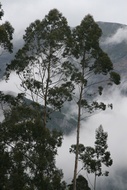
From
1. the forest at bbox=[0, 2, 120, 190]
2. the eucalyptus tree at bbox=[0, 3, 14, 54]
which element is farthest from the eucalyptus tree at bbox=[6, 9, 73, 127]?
the eucalyptus tree at bbox=[0, 3, 14, 54]

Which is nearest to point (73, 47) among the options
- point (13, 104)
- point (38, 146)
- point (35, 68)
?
point (35, 68)

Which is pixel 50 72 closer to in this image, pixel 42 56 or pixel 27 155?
pixel 42 56

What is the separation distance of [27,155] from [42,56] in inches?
325

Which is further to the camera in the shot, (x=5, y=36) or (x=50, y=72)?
(x=50, y=72)

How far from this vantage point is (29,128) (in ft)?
80.7

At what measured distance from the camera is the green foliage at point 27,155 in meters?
24.2

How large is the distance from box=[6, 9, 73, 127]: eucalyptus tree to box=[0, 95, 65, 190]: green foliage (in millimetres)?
3999

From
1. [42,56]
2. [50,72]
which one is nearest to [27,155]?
[50,72]

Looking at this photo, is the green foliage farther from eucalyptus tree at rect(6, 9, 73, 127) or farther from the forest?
eucalyptus tree at rect(6, 9, 73, 127)

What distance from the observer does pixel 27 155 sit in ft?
82.2

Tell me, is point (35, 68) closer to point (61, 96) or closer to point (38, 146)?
point (61, 96)

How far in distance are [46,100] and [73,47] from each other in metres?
4.66

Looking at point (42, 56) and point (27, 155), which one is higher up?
point (42, 56)

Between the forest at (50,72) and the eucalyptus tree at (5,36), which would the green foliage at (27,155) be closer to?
the forest at (50,72)
